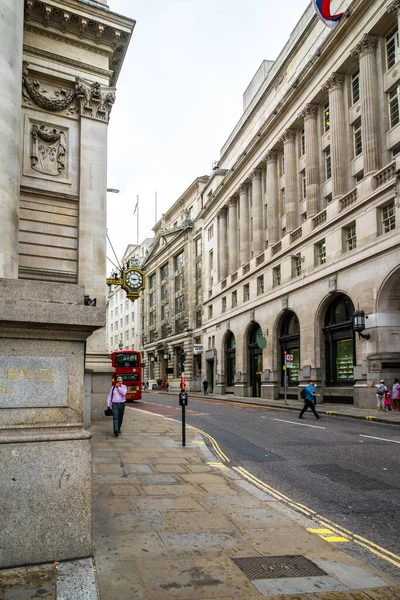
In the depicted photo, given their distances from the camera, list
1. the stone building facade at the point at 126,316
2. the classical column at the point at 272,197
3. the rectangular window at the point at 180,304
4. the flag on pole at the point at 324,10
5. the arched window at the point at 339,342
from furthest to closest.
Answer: the stone building facade at the point at 126,316
the rectangular window at the point at 180,304
the classical column at the point at 272,197
the arched window at the point at 339,342
the flag on pole at the point at 324,10

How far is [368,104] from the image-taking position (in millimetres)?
28594

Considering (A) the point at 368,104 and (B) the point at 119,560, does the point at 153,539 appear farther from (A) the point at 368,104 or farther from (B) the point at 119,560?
(A) the point at 368,104

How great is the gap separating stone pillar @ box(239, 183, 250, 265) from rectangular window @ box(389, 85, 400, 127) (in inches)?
865

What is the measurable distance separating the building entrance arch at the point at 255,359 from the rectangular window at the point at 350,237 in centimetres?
1553

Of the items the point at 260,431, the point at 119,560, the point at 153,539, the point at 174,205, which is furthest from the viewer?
the point at 174,205

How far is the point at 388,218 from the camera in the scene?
2652 centimetres

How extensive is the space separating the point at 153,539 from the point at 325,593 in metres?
1.81

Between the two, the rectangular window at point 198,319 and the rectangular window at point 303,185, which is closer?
the rectangular window at point 303,185

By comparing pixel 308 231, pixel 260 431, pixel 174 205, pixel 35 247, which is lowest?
pixel 260 431

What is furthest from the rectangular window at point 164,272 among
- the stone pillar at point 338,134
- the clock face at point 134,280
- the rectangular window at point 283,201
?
the clock face at point 134,280

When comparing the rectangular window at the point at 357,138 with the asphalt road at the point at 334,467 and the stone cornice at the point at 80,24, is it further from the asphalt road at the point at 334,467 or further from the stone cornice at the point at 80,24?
the asphalt road at the point at 334,467

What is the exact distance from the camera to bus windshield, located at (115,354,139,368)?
36.0 meters

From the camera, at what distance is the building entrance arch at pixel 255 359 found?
44.9 meters

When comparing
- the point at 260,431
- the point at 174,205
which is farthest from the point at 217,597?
the point at 174,205
